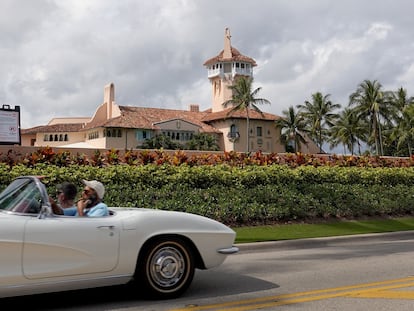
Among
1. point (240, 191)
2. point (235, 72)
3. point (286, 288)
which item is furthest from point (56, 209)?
point (235, 72)

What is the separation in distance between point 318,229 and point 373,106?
175ft

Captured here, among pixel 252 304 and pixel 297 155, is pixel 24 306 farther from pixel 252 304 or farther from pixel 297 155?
pixel 297 155

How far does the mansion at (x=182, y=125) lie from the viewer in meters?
66.0

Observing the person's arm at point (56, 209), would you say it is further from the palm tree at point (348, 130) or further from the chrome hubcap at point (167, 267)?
the palm tree at point (348, 130)

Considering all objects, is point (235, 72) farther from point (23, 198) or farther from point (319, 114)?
point (23, 198)

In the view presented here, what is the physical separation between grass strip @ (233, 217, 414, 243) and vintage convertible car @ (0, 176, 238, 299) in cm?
509

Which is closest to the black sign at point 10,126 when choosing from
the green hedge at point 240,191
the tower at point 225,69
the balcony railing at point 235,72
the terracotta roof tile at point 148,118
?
the green hedge at point 240,191

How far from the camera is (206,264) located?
6.24 metres

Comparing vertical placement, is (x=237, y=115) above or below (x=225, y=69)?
below

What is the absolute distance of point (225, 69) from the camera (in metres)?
81.8

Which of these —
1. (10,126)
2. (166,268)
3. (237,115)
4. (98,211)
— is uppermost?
(237,115)

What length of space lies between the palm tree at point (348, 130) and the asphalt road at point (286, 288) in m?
59.8

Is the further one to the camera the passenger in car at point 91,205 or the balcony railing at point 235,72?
the balcony railing at point 235,72

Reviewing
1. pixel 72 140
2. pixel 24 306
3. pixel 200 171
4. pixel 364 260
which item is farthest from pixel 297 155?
pixel 72 140
